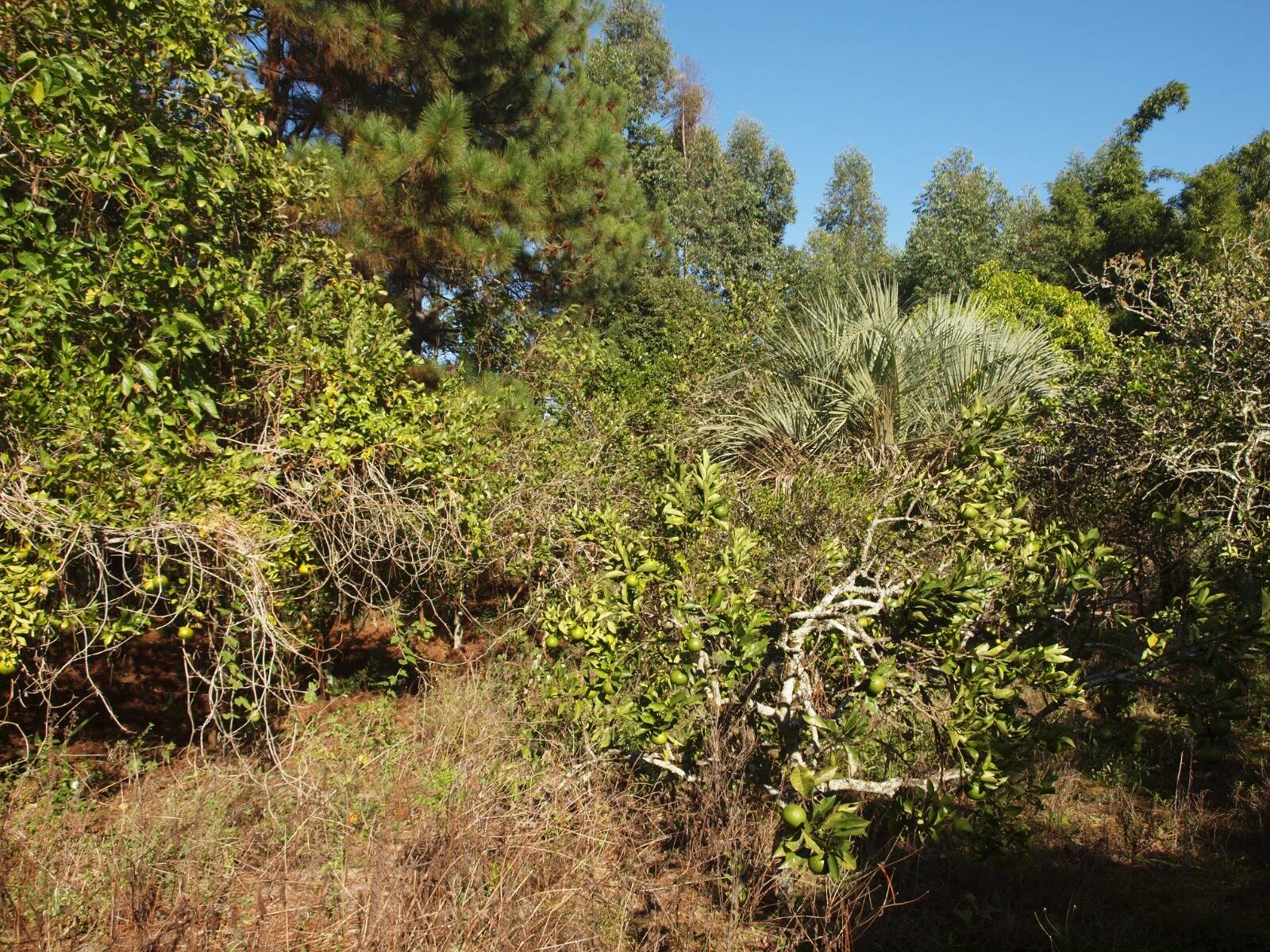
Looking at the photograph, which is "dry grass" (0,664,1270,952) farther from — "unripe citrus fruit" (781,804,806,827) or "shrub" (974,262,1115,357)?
"shrub" (974,262,1115,357)

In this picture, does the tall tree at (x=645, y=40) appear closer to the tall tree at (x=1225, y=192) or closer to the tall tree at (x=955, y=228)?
the tall tree at (x=955, y=228)

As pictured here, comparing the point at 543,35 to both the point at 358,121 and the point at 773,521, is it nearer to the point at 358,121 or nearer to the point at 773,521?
the point at 358,121

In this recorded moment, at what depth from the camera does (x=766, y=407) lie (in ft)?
21.6

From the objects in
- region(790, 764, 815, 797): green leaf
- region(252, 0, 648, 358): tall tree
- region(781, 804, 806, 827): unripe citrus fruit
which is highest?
region(252, 0, 648, 358): tall tree

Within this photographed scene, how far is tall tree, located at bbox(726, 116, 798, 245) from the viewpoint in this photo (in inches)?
1011

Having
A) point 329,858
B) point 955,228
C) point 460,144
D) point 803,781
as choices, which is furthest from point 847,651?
point 955,228

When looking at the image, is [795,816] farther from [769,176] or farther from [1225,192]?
[769,176]

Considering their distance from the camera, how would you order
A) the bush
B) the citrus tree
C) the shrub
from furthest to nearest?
1. the shrub
2. the bush
3. the citrus tree

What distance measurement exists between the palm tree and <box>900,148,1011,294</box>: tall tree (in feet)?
43.4

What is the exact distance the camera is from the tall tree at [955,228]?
22516 millimetres

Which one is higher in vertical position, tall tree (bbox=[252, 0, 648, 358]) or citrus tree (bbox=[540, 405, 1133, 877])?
tall tree (bbox=[252, 0, 648, 358])

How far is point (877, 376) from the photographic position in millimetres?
6207

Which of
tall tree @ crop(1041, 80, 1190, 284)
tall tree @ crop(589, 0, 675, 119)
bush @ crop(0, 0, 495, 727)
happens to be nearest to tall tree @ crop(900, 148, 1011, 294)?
tall tree @ crop(1041, 80, 1190, 284)

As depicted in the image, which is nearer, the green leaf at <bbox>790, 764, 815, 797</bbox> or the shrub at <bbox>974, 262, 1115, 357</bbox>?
the green leaf at <bbox>790, 764, 815, 797</bbox>
